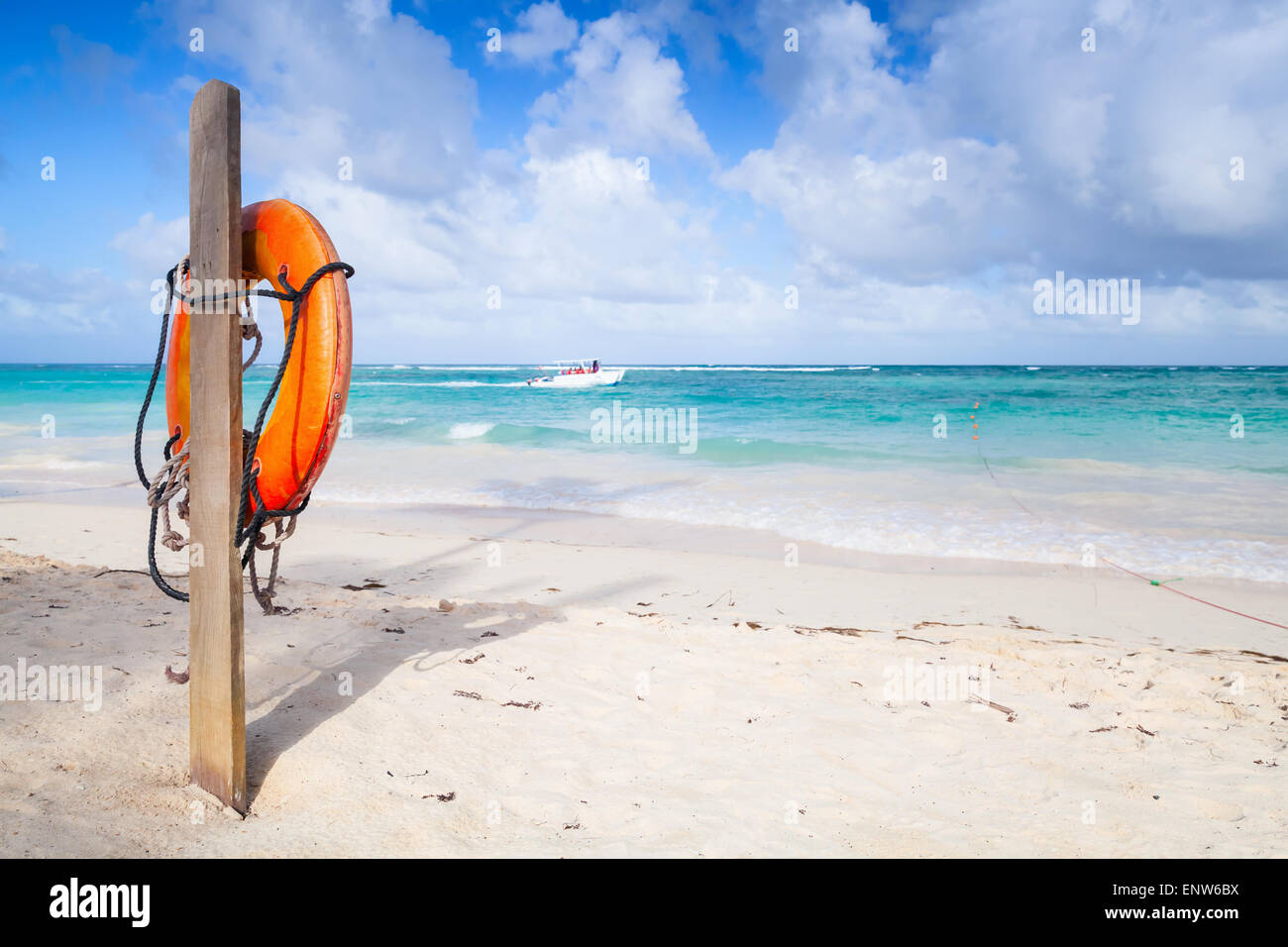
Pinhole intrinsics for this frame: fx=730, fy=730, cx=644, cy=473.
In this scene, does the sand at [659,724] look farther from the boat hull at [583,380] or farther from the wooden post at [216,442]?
the boat hull at [583,380]

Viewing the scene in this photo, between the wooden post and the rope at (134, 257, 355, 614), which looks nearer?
the wooden post

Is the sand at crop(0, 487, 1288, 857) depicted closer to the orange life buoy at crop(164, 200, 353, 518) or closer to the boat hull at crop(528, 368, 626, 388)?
the orange life buoy at crop(164, 200, 353, 518)

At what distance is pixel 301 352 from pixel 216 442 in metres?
0.42

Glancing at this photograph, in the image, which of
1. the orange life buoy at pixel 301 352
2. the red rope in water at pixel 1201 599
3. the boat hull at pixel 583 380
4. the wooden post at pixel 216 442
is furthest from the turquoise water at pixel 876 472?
the boat hull at pixel 583 380

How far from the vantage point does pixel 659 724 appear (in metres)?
3.39

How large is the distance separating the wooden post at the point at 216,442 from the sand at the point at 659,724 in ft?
1.01

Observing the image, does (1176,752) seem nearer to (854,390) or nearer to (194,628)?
(194,628)

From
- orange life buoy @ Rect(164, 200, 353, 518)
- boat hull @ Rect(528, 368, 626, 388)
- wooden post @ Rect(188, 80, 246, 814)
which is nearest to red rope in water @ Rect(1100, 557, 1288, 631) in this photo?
orange life buoy @ Rect(164, 200, 353, 518)

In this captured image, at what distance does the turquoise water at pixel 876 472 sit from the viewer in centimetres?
813

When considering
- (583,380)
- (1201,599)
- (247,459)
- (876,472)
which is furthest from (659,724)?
(583,380)

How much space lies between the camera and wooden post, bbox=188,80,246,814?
2.24 meters

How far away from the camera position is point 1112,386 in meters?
40.8

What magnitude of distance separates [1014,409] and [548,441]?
757 inches

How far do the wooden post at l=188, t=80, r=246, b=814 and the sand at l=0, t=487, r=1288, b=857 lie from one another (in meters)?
0.31
